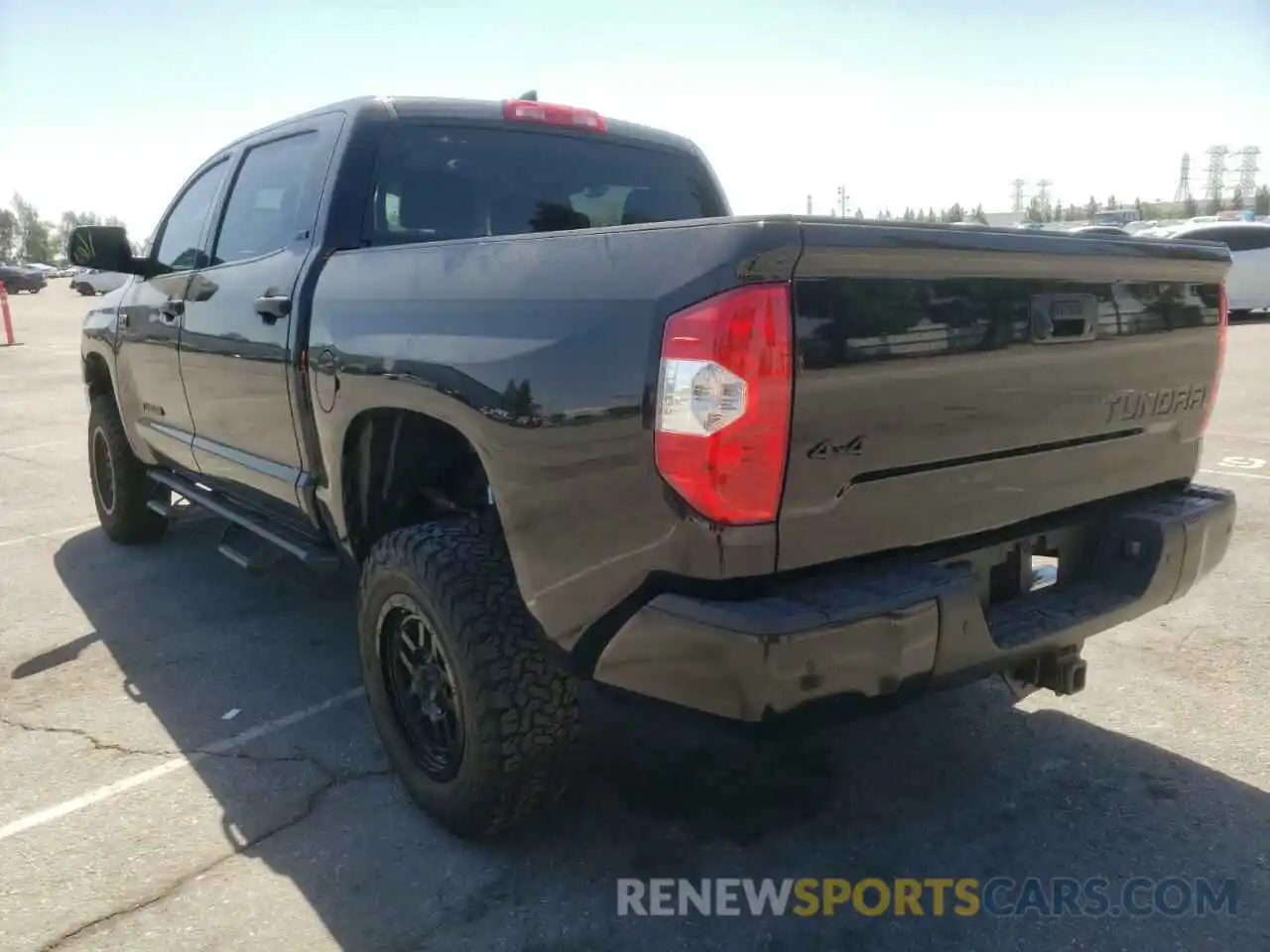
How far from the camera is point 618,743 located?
3.26m

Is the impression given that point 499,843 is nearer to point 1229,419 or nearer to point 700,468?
point 700,468

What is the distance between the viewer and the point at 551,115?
3904mm

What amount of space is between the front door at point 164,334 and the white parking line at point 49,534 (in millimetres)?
1435

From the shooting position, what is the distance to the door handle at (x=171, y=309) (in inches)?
166

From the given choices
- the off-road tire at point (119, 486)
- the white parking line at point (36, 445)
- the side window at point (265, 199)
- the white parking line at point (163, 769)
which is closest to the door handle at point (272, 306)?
the side window at point (265, 199)

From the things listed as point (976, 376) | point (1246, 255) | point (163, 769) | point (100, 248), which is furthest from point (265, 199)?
point (1246, 255)

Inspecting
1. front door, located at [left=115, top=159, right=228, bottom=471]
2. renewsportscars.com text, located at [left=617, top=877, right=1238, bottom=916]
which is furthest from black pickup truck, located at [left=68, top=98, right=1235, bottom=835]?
front door, located at [left=115, top=159, right=228, bottom=471]

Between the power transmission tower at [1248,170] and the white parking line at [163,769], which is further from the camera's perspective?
the power transmission tower at [1248,170]

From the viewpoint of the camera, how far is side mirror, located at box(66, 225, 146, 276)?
4.39 meters

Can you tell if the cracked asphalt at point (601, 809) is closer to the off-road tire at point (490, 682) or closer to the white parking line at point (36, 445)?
the off-road tire at point (490, 682)

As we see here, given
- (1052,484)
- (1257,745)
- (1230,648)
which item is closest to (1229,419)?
(1230,648)

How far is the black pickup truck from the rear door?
3 centimetres

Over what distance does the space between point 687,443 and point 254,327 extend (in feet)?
6.94

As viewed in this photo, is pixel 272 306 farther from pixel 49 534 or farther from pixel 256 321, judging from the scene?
pixel 49 534
